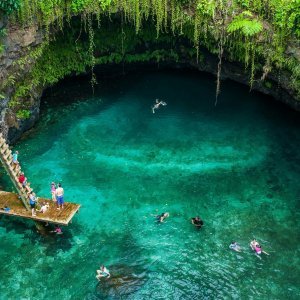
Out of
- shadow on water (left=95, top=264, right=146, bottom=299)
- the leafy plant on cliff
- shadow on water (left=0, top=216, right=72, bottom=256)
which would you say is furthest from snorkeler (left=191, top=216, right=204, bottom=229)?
the leafy plant on cliff

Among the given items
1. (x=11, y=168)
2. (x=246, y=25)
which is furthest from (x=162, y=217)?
(x=246, y=25)

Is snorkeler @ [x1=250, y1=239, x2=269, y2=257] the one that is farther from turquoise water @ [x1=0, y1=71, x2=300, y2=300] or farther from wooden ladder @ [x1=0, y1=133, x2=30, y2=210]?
wooden ladder @ [x1=0, y1=133, x2=30, y2=210]

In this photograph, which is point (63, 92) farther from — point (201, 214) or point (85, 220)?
point (201, 214)

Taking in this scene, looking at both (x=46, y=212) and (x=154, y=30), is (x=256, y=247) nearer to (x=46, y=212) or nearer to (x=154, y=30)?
(x=46, y=212)

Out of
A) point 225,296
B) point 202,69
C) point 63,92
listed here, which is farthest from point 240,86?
point 225,296

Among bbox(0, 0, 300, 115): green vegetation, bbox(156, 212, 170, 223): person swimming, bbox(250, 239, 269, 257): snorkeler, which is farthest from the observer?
bbox(0, 0, 300, 115): green vegetation

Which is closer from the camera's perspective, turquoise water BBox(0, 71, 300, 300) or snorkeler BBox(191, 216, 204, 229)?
turquoise water BBox(0, 71, 300, 300)

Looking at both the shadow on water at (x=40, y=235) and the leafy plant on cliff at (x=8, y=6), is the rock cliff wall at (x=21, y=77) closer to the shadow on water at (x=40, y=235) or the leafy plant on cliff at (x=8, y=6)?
the leafy plant on cliff at (x=8, y=6)
